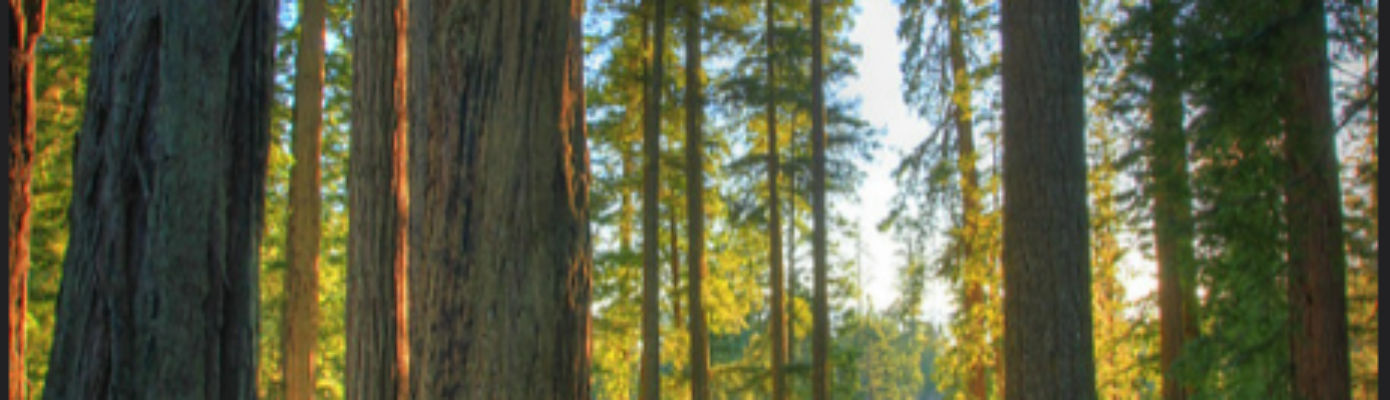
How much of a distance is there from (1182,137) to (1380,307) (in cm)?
235

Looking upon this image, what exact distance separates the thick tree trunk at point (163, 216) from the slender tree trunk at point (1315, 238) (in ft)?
29.2

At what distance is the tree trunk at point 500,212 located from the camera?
3.63 m

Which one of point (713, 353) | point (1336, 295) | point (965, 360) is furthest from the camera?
point (713, 353)

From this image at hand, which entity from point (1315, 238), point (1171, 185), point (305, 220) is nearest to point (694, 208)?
point (305, 220)

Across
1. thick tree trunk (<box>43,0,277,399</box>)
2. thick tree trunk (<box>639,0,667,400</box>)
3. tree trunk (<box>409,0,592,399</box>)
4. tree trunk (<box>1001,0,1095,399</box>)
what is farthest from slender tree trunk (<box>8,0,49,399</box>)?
thick tree trunk (<box>639,0,667,400</box>)

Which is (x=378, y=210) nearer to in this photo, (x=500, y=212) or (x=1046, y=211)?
(x=500, y=212)

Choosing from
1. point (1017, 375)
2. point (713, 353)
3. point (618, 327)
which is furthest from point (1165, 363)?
point (713, 353)

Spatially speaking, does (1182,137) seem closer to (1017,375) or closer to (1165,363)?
(1165,363)

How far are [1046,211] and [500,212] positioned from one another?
387 centimetres

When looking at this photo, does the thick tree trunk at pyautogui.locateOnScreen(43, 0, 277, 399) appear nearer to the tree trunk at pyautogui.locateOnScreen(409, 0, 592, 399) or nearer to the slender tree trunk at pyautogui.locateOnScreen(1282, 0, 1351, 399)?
the tree trunk at pyautogui.locateOnScreen(409, 0, 592, 399)

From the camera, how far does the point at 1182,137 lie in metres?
9.48

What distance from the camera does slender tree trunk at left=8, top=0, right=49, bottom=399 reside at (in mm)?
3781

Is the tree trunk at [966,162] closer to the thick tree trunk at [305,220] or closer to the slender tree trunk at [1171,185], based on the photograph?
the slender tree trunk at [1171,185]

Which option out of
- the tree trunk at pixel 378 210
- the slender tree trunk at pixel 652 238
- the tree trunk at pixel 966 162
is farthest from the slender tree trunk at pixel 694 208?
the tree trunk at pixel 378 210
